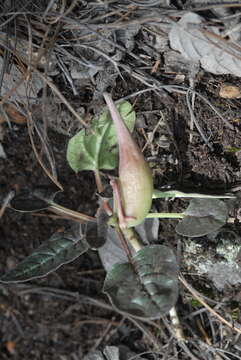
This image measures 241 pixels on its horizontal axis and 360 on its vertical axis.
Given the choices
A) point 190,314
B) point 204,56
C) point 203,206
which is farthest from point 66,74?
point 190,314

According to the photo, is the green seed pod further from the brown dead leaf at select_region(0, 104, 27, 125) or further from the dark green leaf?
the brown dead leaf at select_region(0, 104, 27, 125)

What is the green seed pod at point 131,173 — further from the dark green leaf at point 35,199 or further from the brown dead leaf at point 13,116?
the brown dead leaf at point 13,116

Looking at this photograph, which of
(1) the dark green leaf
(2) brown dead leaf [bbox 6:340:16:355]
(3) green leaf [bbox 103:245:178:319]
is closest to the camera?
(3) green leaf [bbox 103:245:178:319]

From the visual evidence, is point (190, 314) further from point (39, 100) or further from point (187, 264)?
point (39, 100)

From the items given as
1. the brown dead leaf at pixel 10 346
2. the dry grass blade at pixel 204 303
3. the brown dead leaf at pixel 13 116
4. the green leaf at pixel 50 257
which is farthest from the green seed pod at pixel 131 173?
the brown dead leaf at pixel 10 346

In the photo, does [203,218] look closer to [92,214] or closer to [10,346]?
[92,214]

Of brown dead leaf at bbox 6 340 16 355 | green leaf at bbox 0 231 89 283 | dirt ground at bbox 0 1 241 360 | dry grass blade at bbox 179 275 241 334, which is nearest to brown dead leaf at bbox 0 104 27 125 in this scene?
dirt ground at bbox 0 1 241 360
